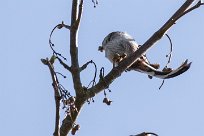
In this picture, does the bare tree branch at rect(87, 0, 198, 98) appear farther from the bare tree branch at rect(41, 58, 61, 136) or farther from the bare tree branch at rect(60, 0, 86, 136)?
the bare tree branch at rect(41, 58, 61, 136)

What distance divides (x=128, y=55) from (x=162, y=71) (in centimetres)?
84

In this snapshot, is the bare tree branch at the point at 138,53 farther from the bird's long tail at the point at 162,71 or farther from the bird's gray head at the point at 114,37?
the bird's gray head at the point at 114,37

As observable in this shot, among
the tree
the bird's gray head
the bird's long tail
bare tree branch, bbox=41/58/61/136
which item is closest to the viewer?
bare tree branch, bbox=41/58/61/136

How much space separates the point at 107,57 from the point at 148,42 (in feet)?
6.86

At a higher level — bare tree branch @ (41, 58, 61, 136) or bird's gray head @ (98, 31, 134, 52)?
bird's gray head @ (98, 31, 134, 52)

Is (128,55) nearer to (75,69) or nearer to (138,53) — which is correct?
(138,53)

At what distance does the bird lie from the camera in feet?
13.7

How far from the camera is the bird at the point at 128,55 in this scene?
13.7 ft

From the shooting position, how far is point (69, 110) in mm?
3383

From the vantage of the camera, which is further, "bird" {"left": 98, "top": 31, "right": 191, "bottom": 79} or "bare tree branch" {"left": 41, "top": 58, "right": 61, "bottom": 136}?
"bird" {"left": 98, "top": 31, "right": 191, "bottom": 79}

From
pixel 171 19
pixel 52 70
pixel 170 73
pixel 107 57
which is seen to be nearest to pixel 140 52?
pixel 171 19

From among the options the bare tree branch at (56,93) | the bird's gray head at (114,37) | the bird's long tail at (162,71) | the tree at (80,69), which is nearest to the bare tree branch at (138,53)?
the tree at (80,69)

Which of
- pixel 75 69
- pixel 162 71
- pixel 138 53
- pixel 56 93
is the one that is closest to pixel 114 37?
pixel 162 71

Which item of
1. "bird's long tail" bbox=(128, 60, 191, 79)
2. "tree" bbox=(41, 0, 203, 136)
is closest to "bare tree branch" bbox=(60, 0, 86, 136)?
"tree" bbox=(41, 0, 203, 136)
